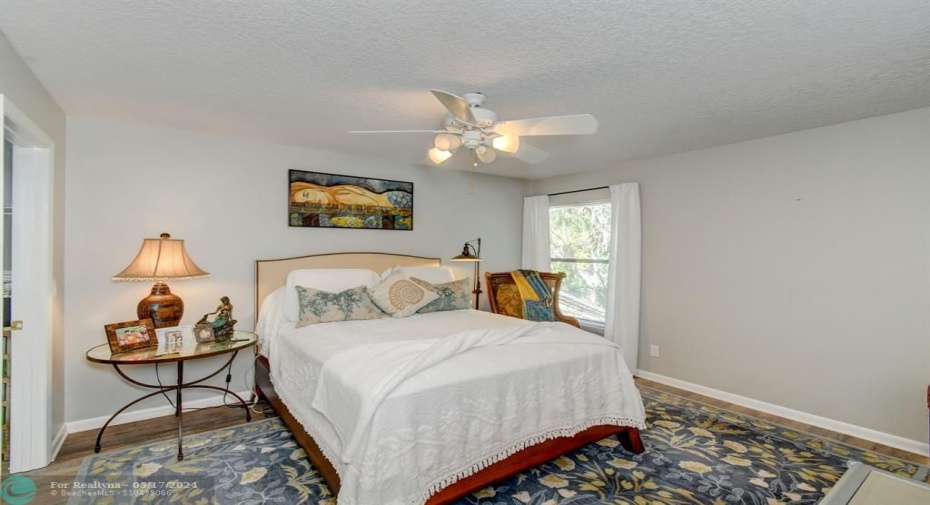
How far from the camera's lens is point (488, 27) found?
5.88 ft

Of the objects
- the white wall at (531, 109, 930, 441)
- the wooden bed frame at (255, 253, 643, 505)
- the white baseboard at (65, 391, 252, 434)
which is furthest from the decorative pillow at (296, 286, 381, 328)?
the white wall at (531, 109, 930, 441)

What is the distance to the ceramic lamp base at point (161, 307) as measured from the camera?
9.79 ft

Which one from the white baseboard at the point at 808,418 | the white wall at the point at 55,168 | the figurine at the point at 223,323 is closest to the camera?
the white wall at the point at 55,168

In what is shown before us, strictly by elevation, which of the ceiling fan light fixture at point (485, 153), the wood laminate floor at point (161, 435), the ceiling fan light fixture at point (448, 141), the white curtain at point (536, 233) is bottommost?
the wood laminate floor at point (161, 435)

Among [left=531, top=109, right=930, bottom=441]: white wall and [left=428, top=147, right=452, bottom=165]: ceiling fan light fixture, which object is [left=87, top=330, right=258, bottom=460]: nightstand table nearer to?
[left=428, top=147, right=452, bottom=165]: ceiling fan light fixture

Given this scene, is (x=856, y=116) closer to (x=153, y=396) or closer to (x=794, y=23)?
(x=794, y=23)

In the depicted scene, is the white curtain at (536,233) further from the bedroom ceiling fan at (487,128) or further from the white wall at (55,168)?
the white wall at (55,168)

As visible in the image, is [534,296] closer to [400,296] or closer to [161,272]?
[400,296]

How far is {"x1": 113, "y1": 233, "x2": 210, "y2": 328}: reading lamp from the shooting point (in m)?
2.93

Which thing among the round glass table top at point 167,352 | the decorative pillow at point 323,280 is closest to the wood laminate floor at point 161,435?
the round glass table top at point 167,352

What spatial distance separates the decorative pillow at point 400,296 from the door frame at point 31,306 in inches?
78.0

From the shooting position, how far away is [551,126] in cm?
227

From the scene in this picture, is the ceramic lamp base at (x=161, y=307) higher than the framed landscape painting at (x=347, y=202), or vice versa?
the framed landscape painting at (x=347, y=202)

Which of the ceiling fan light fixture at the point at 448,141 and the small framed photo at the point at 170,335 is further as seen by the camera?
the small framed photo at the point at 170,335
